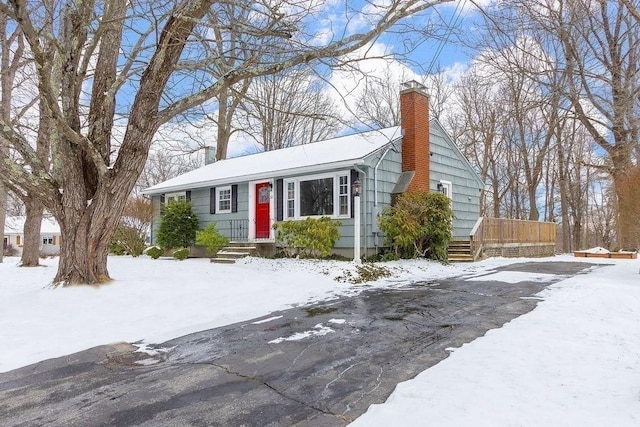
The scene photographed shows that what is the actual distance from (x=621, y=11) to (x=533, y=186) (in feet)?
63.9

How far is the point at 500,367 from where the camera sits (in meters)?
3.54

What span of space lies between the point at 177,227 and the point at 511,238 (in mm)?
13044

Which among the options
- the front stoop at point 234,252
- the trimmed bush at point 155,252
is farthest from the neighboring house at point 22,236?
the front stoop at point 234,252

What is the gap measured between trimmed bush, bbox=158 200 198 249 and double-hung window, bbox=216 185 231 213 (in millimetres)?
1378

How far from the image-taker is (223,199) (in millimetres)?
15992

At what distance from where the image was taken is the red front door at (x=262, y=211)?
14633 mm

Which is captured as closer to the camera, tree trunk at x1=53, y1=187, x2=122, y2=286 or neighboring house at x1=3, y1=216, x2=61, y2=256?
tree trunk at x1=53, y1=187, x2=122, y2=286

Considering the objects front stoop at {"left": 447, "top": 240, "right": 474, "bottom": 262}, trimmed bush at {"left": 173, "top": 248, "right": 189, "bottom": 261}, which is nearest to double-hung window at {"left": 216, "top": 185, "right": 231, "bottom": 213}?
trimmed bush at {"left": 173, "top": 248, "right": 189, "bottom": 261}

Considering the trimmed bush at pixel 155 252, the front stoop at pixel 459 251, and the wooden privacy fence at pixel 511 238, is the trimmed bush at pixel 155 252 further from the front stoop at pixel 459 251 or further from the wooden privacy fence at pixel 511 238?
the wooden privacy fence at pixel 511 238

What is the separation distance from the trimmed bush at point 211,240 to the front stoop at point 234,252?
0.25 meters

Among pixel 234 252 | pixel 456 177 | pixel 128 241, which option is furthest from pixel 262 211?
pixel 456 177

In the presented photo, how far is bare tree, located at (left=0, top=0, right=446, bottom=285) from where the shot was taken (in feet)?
22.5

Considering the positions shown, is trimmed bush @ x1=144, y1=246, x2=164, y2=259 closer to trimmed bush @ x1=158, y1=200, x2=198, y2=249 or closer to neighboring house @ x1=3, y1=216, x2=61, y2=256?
trimmed bush @ x1=158, y1=200, x2=198, y2=249

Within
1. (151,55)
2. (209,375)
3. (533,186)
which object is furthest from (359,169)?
(533,186)
